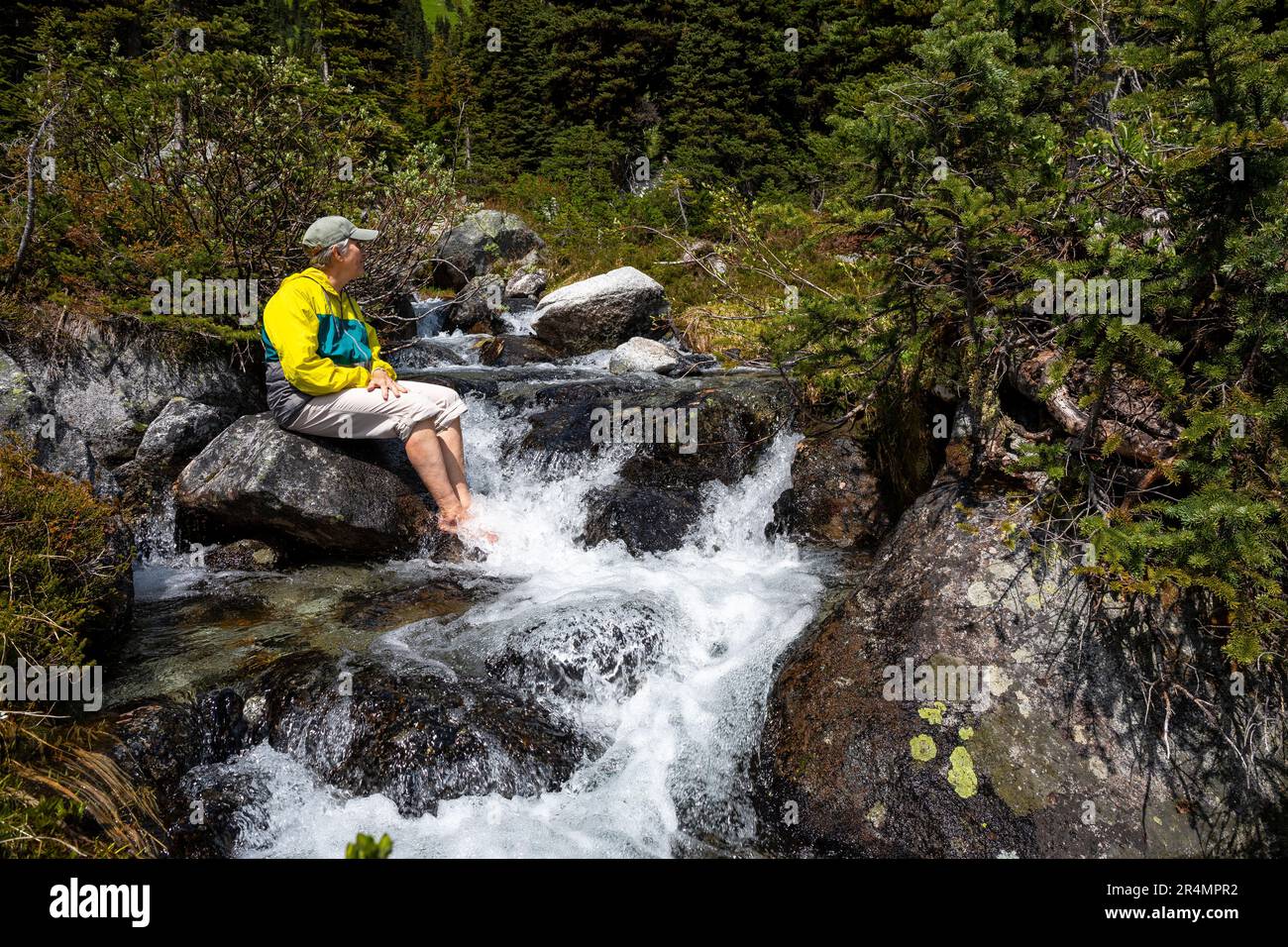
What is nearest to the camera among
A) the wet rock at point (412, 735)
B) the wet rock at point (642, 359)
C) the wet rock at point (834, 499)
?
the wet rock at point (412, 735)

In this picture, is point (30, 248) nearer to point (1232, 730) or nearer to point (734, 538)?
point (734, 538)

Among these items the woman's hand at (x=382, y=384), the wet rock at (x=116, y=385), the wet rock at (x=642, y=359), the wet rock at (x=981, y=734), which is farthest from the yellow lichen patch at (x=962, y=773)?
the wet rock at (x=642, y=359)

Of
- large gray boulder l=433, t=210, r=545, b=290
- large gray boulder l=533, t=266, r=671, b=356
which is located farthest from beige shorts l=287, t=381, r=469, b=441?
large gray boulder l=433, t=210, r=545, b=290

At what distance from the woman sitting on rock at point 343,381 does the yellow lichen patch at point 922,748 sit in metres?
4.63

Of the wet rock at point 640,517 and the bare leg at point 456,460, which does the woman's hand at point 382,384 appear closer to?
the bare leg at point 456,460

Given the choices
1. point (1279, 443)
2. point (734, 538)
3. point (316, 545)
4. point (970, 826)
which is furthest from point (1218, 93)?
point (316, 545)

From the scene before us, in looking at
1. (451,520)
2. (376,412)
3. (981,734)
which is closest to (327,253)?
(376,412)

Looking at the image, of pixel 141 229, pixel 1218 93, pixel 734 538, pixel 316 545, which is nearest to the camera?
pixel 1218 93

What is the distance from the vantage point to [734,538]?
7520 mm

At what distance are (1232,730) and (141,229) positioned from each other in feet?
36.9

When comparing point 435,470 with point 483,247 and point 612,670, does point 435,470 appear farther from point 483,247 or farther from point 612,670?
point 483,247

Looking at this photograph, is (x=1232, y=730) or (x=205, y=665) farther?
(x=205, y=665)

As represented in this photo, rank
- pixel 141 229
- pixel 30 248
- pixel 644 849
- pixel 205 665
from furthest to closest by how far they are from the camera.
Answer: pixel 141 229 → pixel 30 248 → pixel 205 665 → pixel 644 849

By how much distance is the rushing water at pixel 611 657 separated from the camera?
13.1 feet
